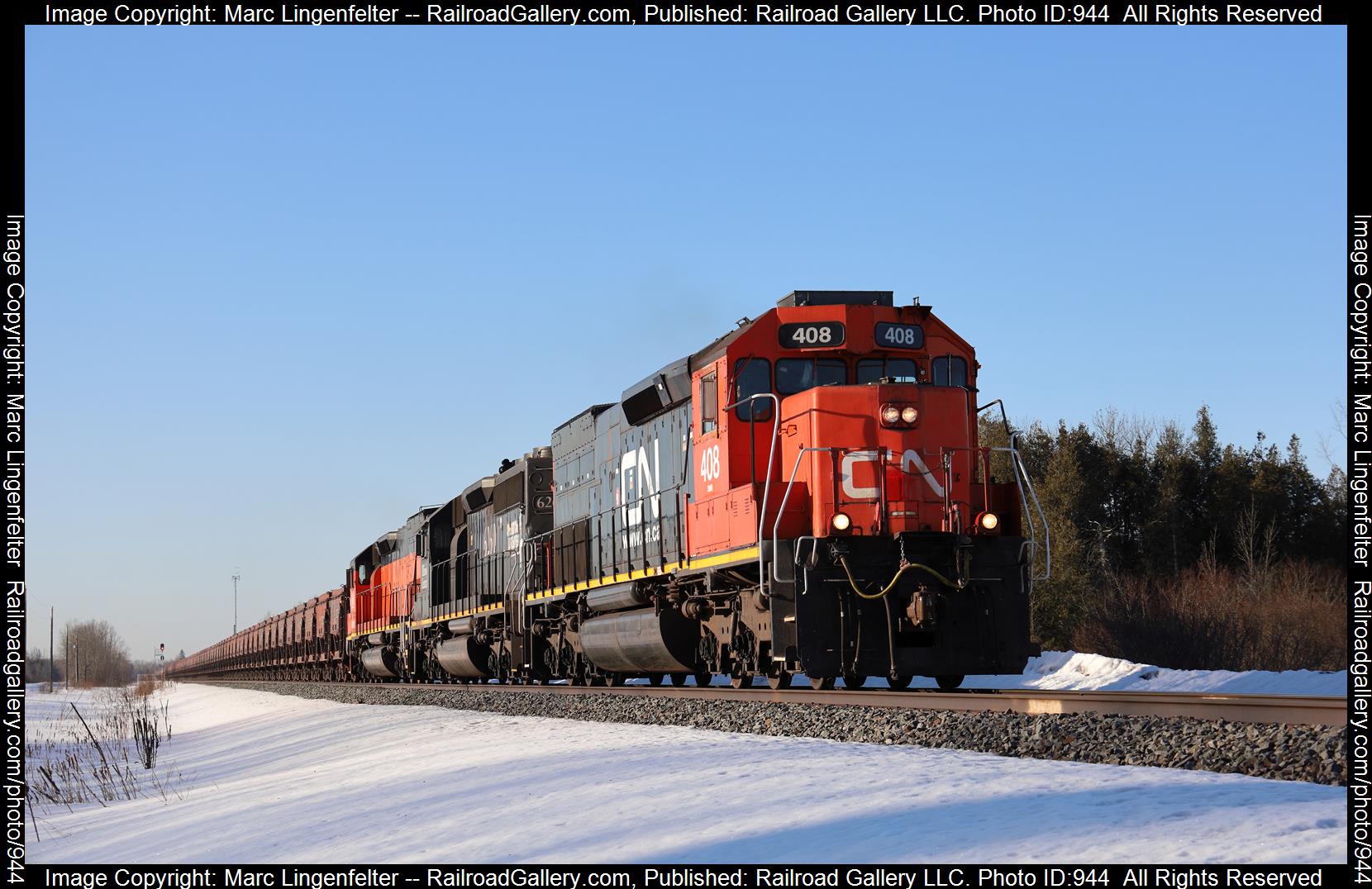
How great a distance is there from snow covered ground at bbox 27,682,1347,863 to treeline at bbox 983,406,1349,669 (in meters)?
24.1

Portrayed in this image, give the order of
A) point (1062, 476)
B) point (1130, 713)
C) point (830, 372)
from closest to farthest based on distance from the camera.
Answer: point (1130, 713) < point (830, 372) < point (1062, 476)

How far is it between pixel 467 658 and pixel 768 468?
13.3 metres

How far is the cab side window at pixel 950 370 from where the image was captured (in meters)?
13.5

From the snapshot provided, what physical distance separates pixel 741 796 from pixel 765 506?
20.0 ft

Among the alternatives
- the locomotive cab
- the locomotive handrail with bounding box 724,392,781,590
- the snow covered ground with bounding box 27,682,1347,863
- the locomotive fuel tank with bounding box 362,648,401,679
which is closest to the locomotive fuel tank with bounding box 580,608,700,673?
the locomotive cab

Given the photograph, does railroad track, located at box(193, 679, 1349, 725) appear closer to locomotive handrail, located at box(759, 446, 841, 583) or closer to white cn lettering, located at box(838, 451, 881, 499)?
locomotive handrail, located at box(759, 446, 841, 583)

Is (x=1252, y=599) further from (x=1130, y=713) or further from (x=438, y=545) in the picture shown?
(x=1130, y=713)

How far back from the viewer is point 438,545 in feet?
93.3

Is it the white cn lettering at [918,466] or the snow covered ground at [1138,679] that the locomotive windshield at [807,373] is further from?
the snow covered ground at [1138,679]

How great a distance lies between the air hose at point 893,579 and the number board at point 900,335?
234 centimetres

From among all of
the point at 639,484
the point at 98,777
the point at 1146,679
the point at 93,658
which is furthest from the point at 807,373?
the point at 93,658

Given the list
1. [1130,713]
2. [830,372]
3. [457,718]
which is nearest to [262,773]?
[457,718]

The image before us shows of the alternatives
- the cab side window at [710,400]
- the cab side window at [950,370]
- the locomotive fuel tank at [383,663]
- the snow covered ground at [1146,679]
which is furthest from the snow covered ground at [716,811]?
the locomotive fuel tank at [383,663]

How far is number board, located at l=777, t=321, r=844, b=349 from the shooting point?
43.4 feet
